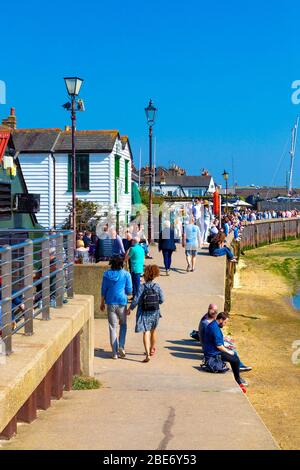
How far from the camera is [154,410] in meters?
8.11

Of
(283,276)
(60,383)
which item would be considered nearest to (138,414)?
(60,383)

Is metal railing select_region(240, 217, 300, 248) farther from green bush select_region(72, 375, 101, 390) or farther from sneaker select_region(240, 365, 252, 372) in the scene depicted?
green bush select_region(72, 375, 101, 390)

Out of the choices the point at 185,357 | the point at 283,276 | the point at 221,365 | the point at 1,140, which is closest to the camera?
the point at 221,365

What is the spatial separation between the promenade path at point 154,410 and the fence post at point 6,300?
910mm

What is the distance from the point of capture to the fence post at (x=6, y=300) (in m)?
6.07

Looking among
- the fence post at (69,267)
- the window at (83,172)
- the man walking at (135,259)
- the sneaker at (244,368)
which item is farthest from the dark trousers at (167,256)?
the window at (83,172)

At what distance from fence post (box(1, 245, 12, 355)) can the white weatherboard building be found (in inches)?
905

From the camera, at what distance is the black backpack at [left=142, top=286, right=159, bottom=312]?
36.3 ft

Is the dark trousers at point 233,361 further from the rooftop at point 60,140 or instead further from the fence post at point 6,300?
the rooftop at point 60,140

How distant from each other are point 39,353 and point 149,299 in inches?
187

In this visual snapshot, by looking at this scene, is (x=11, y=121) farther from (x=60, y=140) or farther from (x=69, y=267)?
(x=69, y=267)

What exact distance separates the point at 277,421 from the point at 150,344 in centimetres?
261
